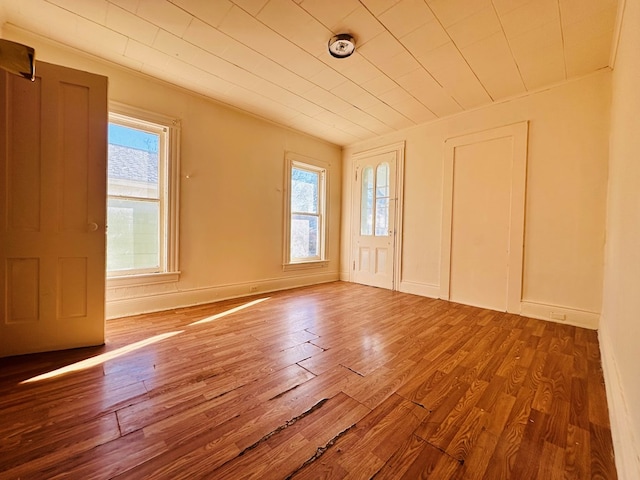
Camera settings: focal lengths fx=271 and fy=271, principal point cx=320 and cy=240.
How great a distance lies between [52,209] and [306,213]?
11.3ft

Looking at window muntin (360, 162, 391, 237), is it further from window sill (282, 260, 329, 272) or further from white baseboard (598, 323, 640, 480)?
white baseboard (598, 323, 640, 480)

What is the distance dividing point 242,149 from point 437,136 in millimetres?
2946

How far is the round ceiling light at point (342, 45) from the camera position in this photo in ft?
7.75

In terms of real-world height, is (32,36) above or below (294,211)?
above

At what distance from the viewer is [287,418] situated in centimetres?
143

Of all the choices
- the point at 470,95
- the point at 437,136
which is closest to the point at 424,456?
the point at 470,95

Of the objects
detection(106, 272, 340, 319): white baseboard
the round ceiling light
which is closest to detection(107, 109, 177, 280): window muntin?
detection(106, 272, 340, 319): white baseboard

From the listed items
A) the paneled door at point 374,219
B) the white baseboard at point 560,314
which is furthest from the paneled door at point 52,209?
the white baseboard at point 560,314

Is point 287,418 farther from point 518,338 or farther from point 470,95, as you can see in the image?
point 470,95

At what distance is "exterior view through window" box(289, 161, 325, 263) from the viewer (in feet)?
15.9

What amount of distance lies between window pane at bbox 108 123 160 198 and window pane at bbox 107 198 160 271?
142 millimetres

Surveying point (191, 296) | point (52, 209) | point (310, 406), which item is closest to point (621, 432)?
point (310, 406)

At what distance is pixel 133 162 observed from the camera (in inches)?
123

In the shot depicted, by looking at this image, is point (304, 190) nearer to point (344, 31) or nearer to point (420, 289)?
point (420, 289)
